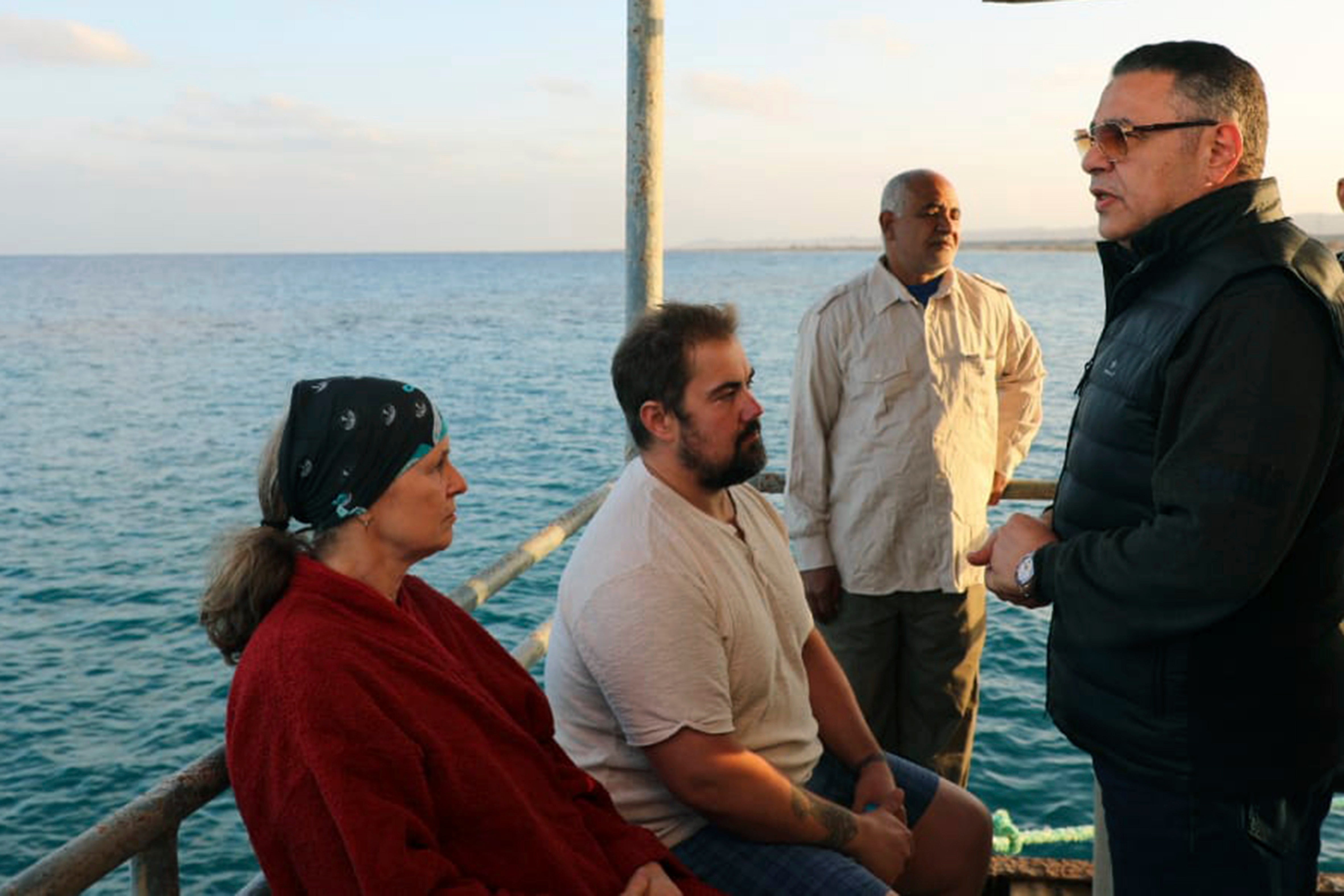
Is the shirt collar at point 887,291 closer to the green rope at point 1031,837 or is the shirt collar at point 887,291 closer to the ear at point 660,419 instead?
the ear at point 660,419

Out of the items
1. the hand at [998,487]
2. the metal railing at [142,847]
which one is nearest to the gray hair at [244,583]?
the metal railing at [142,847]

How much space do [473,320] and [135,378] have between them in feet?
76.5

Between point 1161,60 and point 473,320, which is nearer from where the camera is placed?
point 1161,60

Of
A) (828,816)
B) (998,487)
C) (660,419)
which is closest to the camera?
(828,816)

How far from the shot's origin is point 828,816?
7.38 ft

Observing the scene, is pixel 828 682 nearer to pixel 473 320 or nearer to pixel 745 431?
pixel 745 431

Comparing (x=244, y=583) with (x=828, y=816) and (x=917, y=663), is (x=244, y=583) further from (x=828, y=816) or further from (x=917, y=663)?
(x=917, y=663)

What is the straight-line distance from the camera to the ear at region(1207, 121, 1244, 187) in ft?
5.99

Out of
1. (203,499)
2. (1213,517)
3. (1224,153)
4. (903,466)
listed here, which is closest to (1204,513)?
(1213,517)

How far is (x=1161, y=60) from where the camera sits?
185 cm

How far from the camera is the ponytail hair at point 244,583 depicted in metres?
1.80

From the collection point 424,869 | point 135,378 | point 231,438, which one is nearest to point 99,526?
point 231,438

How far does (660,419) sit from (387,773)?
37.8 inches

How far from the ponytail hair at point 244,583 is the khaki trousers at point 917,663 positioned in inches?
80.1
